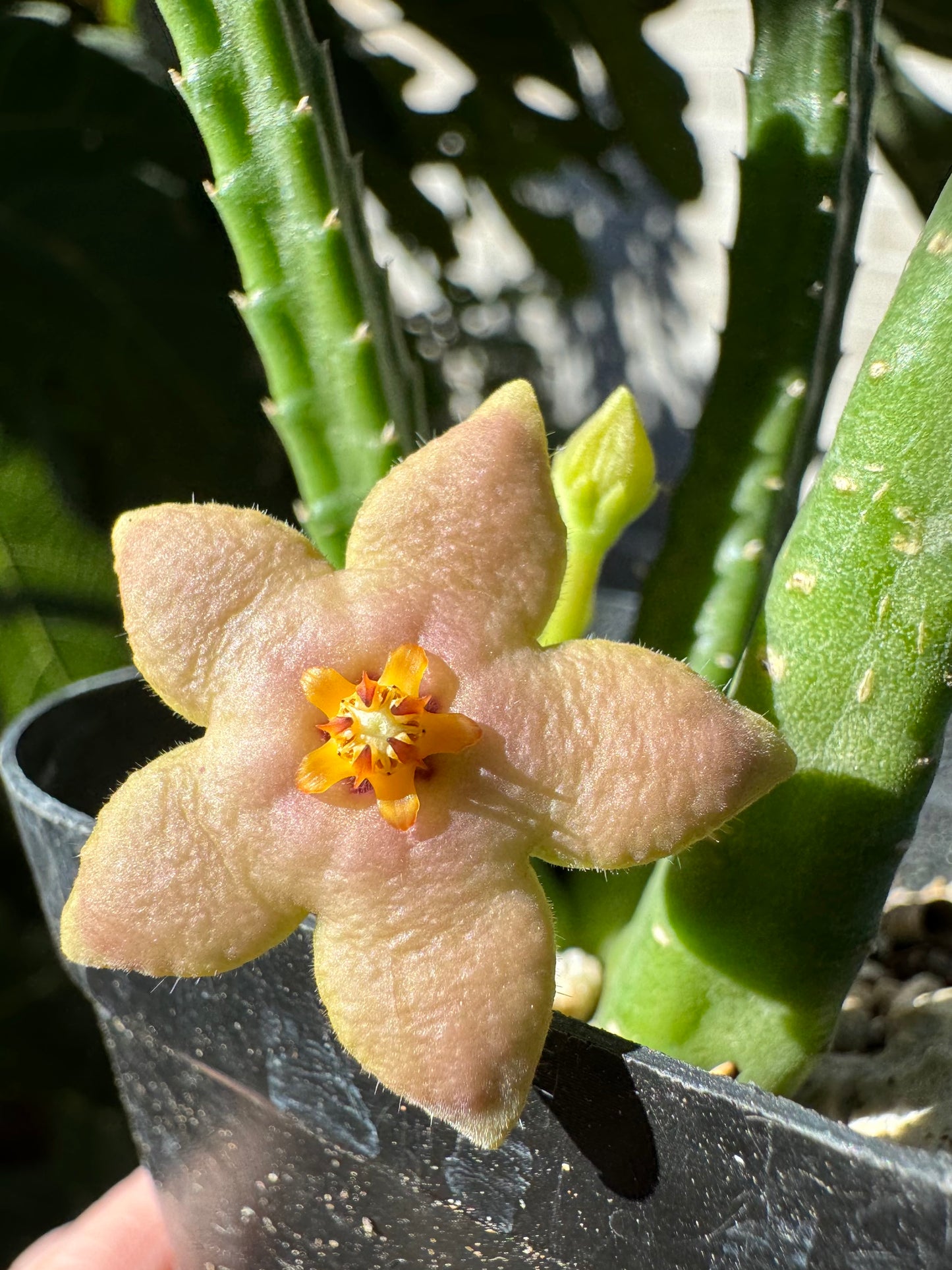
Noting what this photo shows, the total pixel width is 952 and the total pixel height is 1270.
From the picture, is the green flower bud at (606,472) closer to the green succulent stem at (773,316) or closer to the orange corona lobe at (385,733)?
the green succulent stem at (773,316)

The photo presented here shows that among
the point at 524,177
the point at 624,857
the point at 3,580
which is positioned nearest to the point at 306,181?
the point at 624,857

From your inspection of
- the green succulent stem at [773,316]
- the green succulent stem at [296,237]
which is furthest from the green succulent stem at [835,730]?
the green succulent stem at [296,237]

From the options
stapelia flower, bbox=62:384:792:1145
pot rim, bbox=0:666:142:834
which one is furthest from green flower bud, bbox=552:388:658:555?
pot rim, bbox=0:666:142:834

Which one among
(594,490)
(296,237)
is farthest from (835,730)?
(296,237)

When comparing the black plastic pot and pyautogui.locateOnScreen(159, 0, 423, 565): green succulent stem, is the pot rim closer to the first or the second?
the black plastic pot

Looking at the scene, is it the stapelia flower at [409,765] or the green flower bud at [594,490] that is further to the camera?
the green flower bud at [594,490]

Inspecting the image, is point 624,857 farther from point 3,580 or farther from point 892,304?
point 3,580
